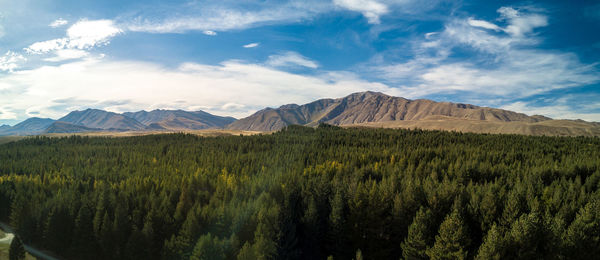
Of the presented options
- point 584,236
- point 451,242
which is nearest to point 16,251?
point 451,242

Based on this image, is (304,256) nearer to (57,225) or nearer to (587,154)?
(57,225)

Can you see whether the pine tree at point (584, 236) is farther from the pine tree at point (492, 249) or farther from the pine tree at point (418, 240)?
the pine tree at point (418, 240)

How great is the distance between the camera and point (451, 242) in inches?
1871

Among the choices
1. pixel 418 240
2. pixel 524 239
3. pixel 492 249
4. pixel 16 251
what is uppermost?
pixel 524 239

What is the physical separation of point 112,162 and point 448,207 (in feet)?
477

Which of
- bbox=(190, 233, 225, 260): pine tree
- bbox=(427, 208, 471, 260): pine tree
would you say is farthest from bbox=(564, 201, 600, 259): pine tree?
bbox=(190, 233, 225, 260): pine tree

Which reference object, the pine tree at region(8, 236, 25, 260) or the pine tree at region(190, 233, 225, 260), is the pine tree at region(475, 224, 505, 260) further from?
the pine tree at region(8, 236, 25, 260)

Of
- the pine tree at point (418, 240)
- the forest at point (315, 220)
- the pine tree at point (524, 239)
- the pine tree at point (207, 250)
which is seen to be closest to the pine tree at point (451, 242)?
the forest at point (315, 220)

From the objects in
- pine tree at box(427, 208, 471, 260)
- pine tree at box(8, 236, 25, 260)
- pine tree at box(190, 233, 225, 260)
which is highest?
pine tree at box(427, 208, 471, 260)

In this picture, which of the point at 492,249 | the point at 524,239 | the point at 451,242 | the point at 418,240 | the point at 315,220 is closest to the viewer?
the point at 492,249

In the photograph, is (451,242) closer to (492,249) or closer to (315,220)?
(492,249)

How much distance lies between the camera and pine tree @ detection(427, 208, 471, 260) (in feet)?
153

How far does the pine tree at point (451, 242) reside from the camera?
46.5m

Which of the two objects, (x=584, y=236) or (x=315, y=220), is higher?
(x=584, y=236)
